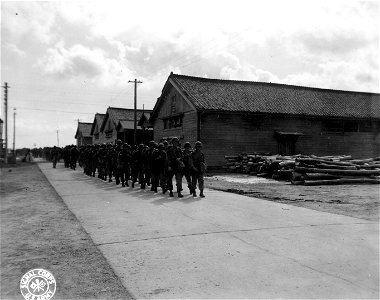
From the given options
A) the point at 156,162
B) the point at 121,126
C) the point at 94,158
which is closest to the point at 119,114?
the point at 121,126

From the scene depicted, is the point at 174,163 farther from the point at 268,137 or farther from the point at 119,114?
the point at 119,114

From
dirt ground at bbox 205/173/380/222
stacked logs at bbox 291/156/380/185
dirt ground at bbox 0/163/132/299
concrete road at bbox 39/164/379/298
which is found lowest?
dirt ground at bbox 0/163/132/299

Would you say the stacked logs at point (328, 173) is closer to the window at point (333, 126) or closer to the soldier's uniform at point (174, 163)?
the soldier's uniform at point (174, 163)

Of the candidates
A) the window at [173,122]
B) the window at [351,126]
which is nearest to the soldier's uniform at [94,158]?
the window at [173,122]

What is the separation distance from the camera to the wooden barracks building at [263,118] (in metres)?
23.6

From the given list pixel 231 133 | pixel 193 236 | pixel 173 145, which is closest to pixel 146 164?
pixel 173 145

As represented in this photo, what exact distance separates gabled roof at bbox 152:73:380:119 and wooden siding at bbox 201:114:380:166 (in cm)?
67

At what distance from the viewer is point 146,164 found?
1349cm

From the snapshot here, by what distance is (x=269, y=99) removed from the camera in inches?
1051

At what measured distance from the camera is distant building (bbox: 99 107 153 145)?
125 feet

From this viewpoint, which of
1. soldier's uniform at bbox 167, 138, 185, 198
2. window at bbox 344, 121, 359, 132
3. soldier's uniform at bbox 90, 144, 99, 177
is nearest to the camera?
soldier's uniform at bbox 167, 138, 185, 198

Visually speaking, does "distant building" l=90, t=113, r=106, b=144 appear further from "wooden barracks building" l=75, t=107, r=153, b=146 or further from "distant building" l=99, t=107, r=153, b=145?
"distant building" l=99, t=107, r=153, b=145

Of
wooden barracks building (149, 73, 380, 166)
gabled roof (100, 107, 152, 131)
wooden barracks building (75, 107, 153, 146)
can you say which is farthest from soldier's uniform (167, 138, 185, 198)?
gabled roof (100, 107, 152, 131)

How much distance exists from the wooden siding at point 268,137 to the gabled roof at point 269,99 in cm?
67
